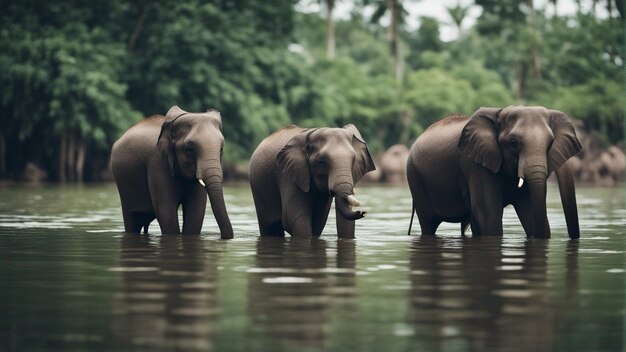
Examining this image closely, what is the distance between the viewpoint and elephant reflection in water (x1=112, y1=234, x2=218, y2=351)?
9.45m

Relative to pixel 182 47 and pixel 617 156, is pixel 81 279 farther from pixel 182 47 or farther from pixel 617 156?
pixel 617 156

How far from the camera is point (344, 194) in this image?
63.2ft

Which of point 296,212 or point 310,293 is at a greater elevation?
point 296,212

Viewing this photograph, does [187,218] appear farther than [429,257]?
Yes

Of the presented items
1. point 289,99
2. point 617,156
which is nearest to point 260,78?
point 289,99

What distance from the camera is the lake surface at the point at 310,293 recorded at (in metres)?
9.48

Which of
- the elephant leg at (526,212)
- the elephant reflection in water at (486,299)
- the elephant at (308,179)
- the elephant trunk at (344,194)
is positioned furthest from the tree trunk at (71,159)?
the elephant reflection in water at (486,299)

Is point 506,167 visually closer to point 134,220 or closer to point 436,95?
point 134,220

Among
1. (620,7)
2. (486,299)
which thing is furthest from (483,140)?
(620,7)

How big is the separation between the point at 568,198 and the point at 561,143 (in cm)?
82

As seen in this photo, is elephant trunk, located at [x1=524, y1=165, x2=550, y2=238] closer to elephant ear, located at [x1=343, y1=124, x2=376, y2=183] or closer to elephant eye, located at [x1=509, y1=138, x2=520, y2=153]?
elephant eye, located at [x1=509, y1=138, x2=520, y2=153]

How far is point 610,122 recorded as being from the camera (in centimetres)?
7975

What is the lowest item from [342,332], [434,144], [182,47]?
[342,332]

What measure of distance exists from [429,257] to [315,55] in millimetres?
72441
